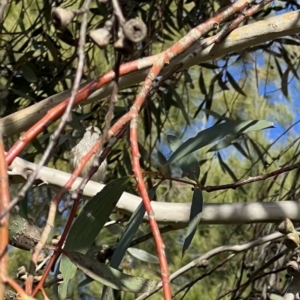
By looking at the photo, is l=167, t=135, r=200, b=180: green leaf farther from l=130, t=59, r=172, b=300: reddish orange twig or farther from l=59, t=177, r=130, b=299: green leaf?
l=130, t=59, r=172, b=300: reddish orange twig

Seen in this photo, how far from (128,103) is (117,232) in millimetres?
528

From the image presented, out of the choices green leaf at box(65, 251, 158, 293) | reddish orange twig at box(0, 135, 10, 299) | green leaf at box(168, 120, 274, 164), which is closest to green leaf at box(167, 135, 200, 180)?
green leaf at box(168, 120, 274, 164)

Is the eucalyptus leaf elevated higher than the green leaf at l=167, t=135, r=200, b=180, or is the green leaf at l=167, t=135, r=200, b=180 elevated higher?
the green leaf at l=167, t=135, r=200, b=180

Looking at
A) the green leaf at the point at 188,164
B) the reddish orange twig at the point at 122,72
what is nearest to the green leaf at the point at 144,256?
the green leaf at the point at 188,164

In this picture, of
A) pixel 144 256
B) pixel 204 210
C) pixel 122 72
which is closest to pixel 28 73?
pixel 144 256

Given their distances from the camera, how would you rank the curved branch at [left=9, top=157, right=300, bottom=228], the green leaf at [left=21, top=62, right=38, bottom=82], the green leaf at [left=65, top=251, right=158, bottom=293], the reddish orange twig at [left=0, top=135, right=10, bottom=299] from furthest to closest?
1. the green leaf at [left=21, top=62, right=38, bottom=82]
2. the curved branch at [left=9, top=157, right=300, bottom=228]
3. the green leaf at [left=65, top=251, right=158, bottom=293]
4. the reddish orange twig at [left=0, top=135, right=10, bottom=299]

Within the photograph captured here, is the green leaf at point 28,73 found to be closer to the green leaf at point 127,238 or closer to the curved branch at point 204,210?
the curved branch at point 204,210

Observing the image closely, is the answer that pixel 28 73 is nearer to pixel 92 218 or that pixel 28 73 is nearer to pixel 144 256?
pixel 144 256

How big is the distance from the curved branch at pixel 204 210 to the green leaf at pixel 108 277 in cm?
28

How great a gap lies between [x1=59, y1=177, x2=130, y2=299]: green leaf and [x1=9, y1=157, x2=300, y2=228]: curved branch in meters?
0.16

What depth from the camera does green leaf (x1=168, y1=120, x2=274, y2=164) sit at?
2.77ft

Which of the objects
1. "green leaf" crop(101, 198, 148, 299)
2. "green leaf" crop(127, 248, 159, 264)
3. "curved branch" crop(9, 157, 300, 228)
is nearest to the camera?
"green leaf" crop(101, 198, 148, 299)

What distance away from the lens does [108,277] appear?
68cm

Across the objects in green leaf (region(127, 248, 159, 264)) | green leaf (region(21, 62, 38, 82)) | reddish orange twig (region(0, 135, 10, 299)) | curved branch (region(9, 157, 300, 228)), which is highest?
green leaf (region(21, 62, 38, 82))
